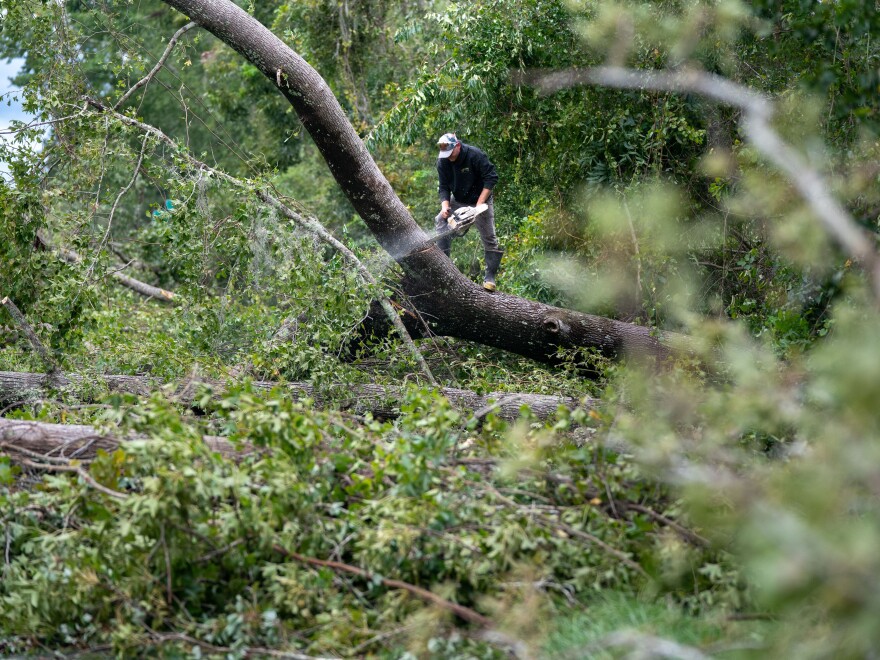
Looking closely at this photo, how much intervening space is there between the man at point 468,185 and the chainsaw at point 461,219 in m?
0.07

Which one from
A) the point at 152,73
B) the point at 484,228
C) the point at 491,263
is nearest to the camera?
the point at 152,73

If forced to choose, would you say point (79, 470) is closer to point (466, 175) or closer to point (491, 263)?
point (491, 263)

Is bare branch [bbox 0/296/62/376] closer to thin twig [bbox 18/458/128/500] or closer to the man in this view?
thin twig [bbox 18/458/128/500]

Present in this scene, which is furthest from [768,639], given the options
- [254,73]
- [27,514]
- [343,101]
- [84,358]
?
[254,73]

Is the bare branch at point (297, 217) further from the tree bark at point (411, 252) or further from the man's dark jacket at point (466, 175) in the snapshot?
the man's dark jacket at point (466, 175)

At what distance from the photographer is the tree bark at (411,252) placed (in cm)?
695

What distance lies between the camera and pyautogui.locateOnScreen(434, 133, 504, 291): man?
8.08m

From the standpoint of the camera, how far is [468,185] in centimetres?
833

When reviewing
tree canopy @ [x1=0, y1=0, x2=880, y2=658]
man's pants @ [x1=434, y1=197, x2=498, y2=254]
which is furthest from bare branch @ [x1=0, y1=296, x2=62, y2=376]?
man's pants @ [x1=434, y1=197, x2=498, y2=254]

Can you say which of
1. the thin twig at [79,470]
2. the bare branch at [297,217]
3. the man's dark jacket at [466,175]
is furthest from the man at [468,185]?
the thin twig at [79,470]

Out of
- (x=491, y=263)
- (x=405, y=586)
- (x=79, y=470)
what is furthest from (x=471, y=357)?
(x=405, y=586)

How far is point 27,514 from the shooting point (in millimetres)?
4016

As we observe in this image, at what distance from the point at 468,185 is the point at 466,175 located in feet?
0.31

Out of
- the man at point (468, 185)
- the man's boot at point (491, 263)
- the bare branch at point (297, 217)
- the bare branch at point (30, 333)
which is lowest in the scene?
the bare branch at point (30, 333)
